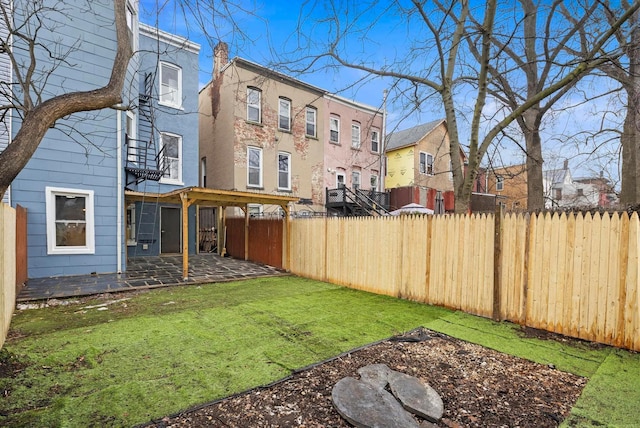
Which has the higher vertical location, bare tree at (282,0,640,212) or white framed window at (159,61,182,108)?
white framed window at (159,61,182,108)

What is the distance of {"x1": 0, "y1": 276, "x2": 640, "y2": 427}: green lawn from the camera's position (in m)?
2.71

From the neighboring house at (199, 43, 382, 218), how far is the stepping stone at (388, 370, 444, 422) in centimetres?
1054

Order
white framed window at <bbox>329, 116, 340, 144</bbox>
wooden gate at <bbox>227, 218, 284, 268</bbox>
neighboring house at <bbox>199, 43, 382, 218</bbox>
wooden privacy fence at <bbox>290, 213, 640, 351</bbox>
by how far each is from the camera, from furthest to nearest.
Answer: white framed window at <bbox>329, 116, 340, 144</bbox> < neighboring house at <bbox>199, 43, 382, 218</bbox> < wooden gate at <bbox>227, 218, 284, 268</bbox> < wooden privacy fence at <bbox>290, 213, 640, 351</bbox>

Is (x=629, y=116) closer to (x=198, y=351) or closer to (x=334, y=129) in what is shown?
(x=198, y=351)

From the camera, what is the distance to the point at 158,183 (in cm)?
1164

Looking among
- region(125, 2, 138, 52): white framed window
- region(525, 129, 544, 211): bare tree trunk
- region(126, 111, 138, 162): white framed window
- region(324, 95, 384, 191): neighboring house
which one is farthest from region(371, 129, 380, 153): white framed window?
region(125, 2, 138, 52): white framed window

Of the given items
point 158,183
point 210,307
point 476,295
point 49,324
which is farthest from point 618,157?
point 158,183

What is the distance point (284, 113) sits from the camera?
51.2 feet

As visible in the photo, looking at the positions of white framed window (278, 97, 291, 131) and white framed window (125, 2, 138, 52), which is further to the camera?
white framed window (278, 97, 291, 131)

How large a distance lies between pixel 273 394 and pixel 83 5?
10.7m

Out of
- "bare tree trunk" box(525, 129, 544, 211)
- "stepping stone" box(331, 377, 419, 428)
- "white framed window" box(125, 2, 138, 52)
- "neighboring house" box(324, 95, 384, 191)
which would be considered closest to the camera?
"stepping stone" box(331, 377, 419, 428)

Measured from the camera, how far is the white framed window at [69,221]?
7918 mm

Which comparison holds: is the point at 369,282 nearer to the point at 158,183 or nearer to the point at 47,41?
the point at 158,183

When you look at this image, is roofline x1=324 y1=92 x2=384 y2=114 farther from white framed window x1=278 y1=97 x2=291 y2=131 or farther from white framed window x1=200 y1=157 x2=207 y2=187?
white framed window x1=200 y1=157 x2=207 y2=187
